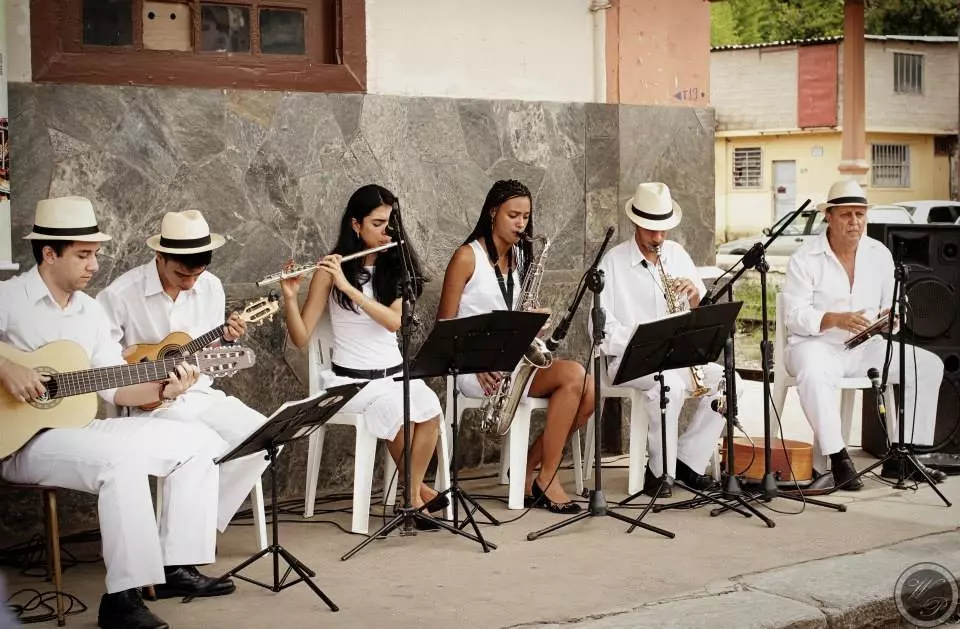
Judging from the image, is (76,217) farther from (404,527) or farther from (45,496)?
(404,527)

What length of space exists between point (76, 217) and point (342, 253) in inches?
58.0

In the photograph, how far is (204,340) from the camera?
552cm

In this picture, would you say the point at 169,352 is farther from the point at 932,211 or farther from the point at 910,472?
the point at 932,211

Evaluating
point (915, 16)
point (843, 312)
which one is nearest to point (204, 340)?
point (843, 312)

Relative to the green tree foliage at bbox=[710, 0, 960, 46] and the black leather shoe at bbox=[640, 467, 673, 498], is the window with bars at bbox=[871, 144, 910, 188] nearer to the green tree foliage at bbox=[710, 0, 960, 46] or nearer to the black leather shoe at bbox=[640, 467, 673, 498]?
the green tree foliage at bbox=[710, 0, 960, 46]

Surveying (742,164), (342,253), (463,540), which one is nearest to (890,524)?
(463,540)

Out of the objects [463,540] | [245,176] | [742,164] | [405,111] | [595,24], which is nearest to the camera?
[463,540]

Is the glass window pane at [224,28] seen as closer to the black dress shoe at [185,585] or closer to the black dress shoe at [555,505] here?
the black dress shoe at [555,505]

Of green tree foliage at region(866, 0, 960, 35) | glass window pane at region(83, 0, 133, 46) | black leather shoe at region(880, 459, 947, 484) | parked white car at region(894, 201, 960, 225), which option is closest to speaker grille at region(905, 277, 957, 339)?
black leather shoe at region(880, 459, 947, 484)

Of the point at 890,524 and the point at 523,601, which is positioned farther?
the point at 890,524

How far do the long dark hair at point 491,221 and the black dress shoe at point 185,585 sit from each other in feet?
7.76

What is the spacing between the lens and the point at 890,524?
632cm

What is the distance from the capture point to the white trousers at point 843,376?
7156mm

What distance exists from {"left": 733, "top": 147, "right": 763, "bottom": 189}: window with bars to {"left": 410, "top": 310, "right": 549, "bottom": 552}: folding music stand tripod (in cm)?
2802
